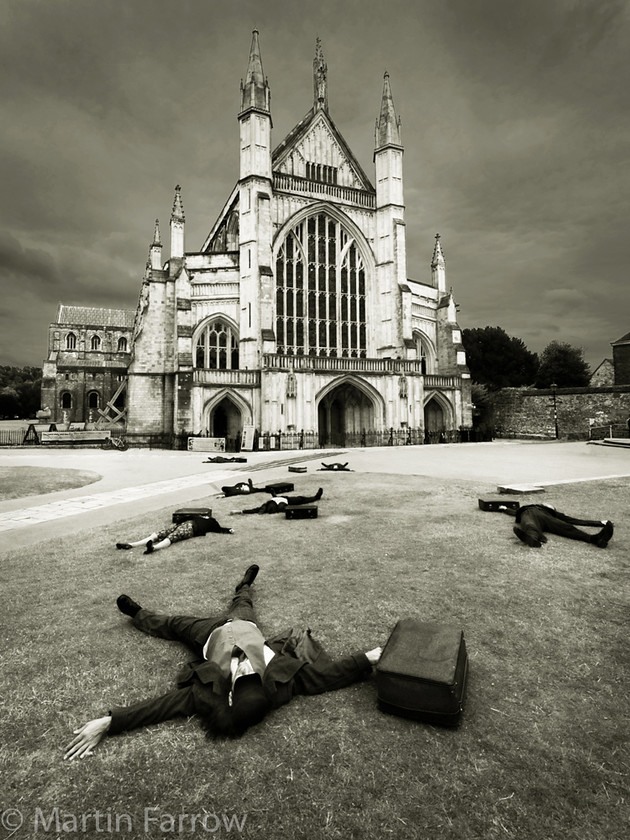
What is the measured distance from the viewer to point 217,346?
93.5 ft

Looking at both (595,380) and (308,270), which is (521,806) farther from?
(595,380)

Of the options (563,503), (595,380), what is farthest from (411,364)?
(595,380)

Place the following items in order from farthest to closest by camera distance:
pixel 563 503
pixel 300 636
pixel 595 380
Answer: pixel 595 380 → pixel 563 503 → pixel 300 636

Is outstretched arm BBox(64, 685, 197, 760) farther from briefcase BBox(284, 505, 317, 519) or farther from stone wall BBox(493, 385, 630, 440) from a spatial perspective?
stone wall BBox(493, 385, 630, 440)

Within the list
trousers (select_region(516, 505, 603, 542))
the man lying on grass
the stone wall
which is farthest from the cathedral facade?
the man lying on grass

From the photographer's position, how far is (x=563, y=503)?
8.23 meters

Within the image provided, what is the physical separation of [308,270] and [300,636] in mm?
29136

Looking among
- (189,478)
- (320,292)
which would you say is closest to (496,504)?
(189,478)

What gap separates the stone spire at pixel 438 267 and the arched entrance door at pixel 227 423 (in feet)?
59.4

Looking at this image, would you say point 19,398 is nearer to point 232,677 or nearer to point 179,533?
point 179,533

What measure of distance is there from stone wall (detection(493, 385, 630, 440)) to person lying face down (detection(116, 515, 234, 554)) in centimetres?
3186

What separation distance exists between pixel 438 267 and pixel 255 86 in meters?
16.9

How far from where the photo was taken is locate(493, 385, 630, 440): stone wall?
102ft

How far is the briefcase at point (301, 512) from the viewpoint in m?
7.38
